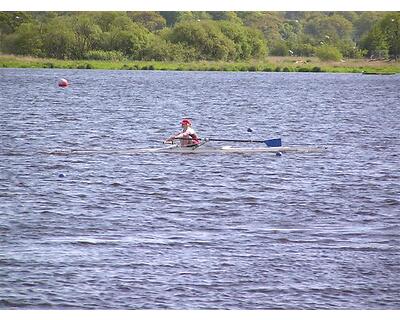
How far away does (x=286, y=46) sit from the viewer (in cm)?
4362

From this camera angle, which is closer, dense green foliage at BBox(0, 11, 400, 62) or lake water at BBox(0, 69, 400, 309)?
lake water at BBox(0, 69, 400, 309)

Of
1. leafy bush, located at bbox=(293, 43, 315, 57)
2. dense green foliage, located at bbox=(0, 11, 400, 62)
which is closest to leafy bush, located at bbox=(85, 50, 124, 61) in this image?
dense green foliage, located at bbox=(0, 11, 400, 62)

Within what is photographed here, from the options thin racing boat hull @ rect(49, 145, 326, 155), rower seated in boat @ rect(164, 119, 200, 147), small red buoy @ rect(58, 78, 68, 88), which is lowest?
small red buoy @ rect(58, 78, 68, 88)

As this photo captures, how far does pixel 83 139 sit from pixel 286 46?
1650 cm

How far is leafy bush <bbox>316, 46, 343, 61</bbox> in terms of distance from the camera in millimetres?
45556

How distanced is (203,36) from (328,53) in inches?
438

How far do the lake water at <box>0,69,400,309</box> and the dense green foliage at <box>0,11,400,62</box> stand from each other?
3.33m

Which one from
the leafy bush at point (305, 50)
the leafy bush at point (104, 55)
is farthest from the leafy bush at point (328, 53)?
the leafy bush at point (104, 55)

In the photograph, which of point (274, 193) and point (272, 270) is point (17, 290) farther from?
point (274, 193)

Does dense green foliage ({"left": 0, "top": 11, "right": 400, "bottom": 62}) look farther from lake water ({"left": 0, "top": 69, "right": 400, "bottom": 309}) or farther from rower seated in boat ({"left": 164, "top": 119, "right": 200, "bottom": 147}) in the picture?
rower seated in boat ({"left": 164, "top": 119, "right": 200, "bottom": 147})

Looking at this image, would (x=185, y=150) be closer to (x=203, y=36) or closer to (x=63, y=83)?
(x=203, y=36)

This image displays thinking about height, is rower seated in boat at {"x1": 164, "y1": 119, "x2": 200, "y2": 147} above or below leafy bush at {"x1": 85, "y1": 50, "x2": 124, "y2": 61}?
below

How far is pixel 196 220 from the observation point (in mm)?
15906
